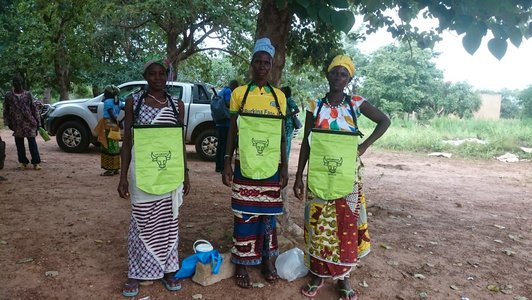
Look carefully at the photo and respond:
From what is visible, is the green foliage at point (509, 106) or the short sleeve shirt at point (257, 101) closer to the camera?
the short sleeve shirt at point (257, 101)

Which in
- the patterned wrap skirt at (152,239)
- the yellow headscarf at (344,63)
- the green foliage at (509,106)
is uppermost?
the green foliage at (509,106)

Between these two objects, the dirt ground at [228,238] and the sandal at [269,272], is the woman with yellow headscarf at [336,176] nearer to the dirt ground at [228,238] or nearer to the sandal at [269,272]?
the sandal at [269,272]

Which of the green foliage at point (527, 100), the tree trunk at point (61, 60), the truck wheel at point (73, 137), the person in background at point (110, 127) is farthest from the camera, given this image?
the green foliage at point (527, 100)

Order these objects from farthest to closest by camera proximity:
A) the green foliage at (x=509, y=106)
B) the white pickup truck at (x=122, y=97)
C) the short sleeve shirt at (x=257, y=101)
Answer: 1. the green foliage at (x=509, y=106)
2. the white pickup truck at (x=122, y=97)
3. the short sleeve shirt at (x=257, y=101)

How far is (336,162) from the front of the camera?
291cm

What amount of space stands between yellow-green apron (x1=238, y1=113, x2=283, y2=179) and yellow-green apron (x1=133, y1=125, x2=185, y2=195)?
0.45 meters

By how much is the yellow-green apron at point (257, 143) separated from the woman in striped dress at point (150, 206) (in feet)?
1.46

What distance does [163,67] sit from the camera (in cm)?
295

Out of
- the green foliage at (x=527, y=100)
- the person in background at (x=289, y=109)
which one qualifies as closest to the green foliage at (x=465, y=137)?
the green foliage at (x=527, y=100)

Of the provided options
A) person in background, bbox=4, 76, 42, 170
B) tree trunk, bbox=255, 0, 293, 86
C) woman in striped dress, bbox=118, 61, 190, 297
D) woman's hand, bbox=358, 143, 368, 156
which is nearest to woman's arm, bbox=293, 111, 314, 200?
woman's hand, bbox=358, 143, 368, 156

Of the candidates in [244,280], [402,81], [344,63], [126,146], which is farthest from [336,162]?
[402,81]

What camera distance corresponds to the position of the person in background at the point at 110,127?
7.05 meters

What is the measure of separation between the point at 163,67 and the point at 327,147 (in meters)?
1.28

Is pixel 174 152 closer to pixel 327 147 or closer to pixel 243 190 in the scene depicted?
pixel 243 190
